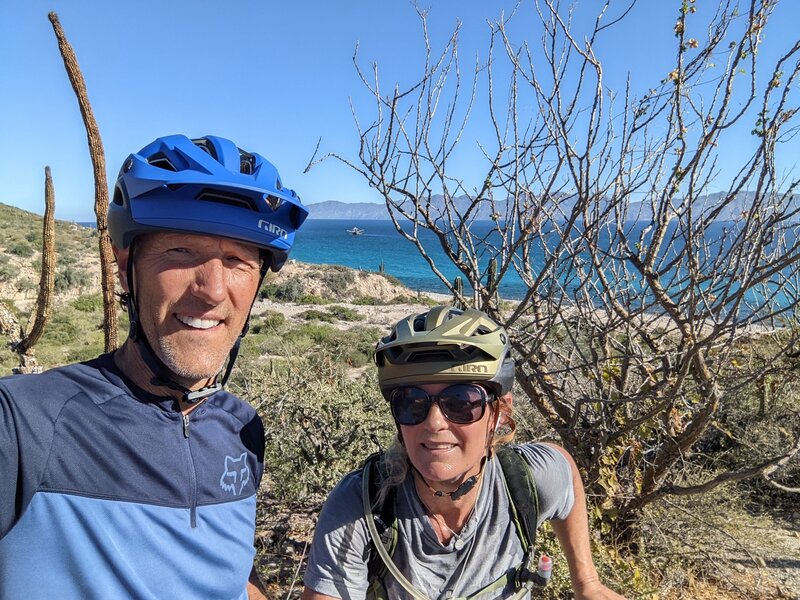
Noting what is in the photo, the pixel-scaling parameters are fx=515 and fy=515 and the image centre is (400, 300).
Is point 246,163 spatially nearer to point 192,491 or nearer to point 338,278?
point 192,491

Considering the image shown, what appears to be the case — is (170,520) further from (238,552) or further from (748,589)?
(748,589)

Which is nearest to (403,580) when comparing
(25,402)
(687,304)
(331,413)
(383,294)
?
(25,402)

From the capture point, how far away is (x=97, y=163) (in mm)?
3936

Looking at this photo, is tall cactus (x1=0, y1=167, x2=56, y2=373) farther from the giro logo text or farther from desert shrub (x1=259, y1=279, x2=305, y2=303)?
desert shrub (x1=259, y1=279, x2=305, y2=303)

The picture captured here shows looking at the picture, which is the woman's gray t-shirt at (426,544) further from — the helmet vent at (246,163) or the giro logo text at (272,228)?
the helmet vent at (246,163)

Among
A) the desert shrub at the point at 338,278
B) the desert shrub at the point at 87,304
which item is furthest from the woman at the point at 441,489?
the desert shrub at the point at 338,278

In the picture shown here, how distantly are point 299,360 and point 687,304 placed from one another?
4.49 metres

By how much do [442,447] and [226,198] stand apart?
1344 millimetres

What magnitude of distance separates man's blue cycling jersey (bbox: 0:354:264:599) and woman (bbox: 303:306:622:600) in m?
0.41

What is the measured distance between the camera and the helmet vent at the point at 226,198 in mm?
1918

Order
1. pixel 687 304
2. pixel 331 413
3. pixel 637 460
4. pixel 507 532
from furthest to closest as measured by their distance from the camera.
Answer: pixel 331 413 → pixel 637 460 → pixel 687 304 → pixel 507 532

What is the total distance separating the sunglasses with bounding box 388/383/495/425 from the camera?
2.24 m

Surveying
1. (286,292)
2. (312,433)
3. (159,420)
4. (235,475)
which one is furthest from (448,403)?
(286,292)

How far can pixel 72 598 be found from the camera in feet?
4.66
